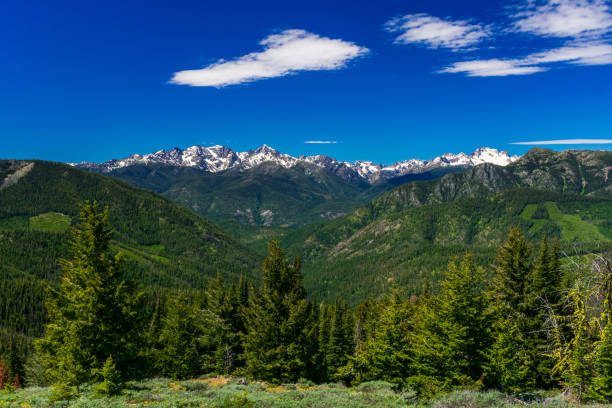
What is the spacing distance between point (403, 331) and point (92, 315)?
102 feet

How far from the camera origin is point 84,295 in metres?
26.8

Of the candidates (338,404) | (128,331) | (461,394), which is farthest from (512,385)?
(128,331)

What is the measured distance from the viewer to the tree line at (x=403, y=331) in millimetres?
22578

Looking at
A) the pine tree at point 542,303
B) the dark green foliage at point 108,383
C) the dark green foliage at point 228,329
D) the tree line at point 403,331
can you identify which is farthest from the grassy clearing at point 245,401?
the dark green foliage at point 228,329

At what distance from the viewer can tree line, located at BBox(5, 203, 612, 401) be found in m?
22.6

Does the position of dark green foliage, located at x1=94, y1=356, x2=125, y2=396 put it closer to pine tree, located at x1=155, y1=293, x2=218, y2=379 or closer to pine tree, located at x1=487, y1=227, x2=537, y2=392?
pine tree, located at x1=155, y1=293, x2=218, y2=379

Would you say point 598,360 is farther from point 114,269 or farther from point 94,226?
point 94,226

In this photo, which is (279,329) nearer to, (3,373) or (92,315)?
(92,315)

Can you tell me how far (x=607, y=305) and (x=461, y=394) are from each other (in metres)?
11.9

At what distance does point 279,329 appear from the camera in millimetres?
38531

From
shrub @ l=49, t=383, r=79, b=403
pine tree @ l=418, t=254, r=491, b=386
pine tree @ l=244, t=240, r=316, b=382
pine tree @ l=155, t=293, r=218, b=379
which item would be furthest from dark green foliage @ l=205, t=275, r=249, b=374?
pine tree @ l=418, t=254, r=491, b=386

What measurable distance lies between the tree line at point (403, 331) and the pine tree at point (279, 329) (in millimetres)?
114

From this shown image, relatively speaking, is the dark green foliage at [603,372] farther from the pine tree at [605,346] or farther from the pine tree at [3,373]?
the pine tree at [3,373]

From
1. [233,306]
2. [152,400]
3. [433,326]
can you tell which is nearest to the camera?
[152,400]
